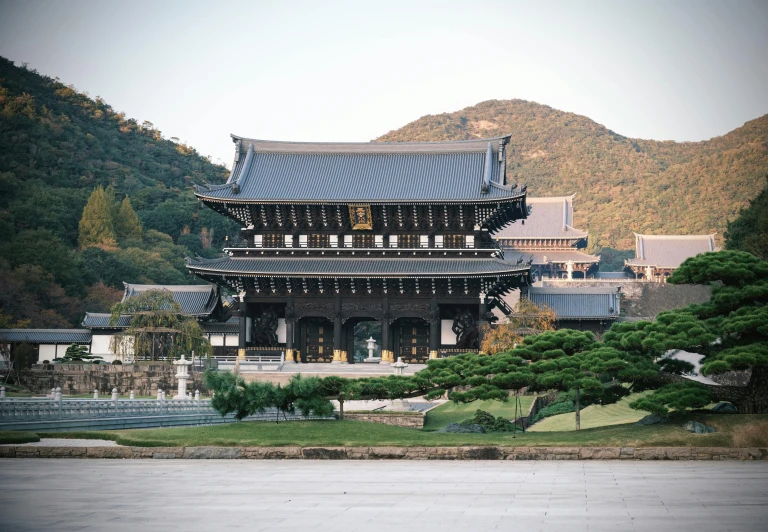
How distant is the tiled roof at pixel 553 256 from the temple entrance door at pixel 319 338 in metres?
54.3

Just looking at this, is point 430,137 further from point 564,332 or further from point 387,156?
A: point 564,332

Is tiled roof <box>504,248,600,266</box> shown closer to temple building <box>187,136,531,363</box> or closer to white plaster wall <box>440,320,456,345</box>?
temple building <box>187,136,531,363</box>

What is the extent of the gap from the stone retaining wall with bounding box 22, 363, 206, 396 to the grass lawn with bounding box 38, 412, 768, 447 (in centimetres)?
2225

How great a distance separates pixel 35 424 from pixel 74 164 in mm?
85181

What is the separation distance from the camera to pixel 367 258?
60969 mm

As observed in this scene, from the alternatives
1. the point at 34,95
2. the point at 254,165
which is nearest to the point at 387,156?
the point at 254,165

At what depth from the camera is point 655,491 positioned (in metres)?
19.5

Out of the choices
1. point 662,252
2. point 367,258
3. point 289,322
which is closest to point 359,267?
point 367,258

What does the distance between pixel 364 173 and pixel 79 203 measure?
47851mm

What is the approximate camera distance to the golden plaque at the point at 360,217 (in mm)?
60750

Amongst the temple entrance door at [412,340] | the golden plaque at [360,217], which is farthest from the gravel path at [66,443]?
the temple entrance door at [412,340]

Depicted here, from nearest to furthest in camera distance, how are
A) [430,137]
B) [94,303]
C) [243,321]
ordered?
[243,321], [94,303], [430,137]

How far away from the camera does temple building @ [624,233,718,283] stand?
116 meters

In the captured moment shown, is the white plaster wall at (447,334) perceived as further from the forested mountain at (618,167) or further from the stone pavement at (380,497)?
the forested mountain at (618,167)
